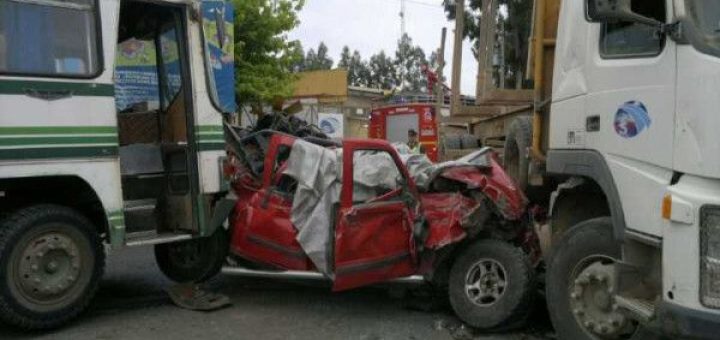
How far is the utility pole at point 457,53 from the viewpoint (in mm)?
10141

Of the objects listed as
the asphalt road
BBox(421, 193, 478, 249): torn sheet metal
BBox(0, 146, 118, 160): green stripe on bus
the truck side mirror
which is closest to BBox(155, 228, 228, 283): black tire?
the asphalt road

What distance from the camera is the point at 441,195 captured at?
609cm

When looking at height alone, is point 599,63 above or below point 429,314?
above

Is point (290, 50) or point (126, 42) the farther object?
point (290, 50)

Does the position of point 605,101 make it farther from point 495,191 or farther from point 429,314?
point 429,314

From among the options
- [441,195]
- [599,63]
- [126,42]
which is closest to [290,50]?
[126,42]

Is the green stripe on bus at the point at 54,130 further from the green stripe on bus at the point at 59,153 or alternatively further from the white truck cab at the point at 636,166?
the white truck cab at the point at 636,166

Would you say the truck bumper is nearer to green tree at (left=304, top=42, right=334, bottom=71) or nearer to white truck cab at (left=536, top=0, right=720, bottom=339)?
white truck cab at (left=536, top=0, right=720, bottom=339)

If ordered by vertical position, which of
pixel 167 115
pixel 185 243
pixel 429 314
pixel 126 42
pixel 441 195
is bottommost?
pixel 429 314

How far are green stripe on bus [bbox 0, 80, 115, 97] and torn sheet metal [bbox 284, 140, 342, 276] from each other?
64.4 inches

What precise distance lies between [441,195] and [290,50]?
11.0 metres

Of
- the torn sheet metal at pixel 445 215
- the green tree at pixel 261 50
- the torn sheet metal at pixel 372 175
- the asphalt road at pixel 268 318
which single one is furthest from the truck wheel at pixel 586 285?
the green tree at pixel 261 50

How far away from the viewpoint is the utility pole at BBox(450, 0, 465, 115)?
10.1 meters

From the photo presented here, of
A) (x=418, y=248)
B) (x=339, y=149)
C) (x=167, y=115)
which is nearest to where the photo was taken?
(x=418, y=248)
